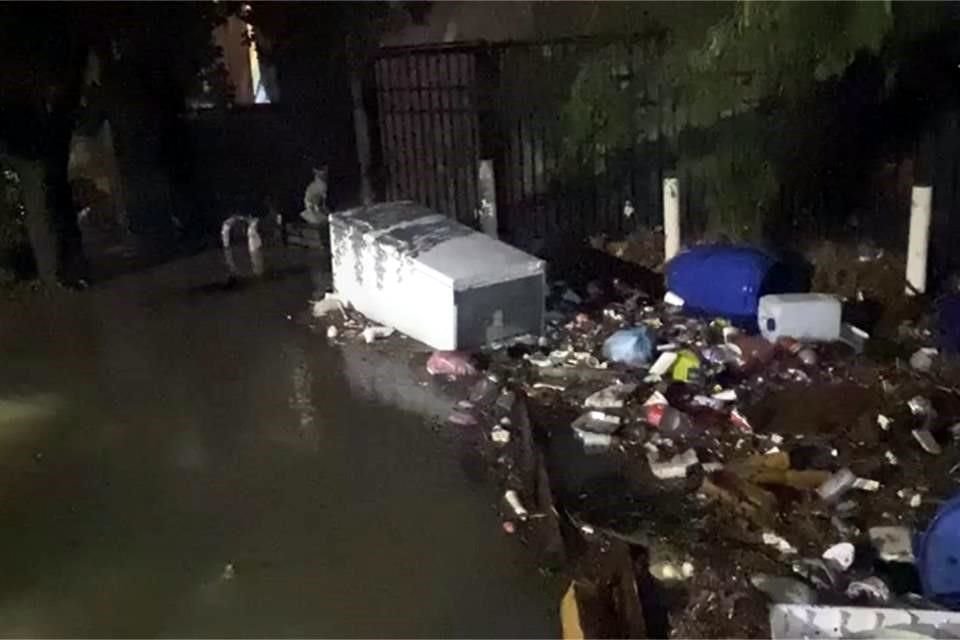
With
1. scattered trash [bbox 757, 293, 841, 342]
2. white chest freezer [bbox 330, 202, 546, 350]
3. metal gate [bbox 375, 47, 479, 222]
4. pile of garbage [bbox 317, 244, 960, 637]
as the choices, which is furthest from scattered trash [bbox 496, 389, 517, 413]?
metal gate [bbox 375, 47, 479, 222]

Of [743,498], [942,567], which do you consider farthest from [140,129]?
[942,567]

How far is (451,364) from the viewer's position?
3.09m

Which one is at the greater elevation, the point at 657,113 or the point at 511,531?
the point at 657,113

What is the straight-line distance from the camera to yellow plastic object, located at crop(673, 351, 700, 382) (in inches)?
117

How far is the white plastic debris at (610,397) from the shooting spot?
2.87m

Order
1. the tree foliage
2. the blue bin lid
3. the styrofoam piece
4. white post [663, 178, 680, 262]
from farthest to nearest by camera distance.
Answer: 1. white post [663, 178, 680, 262]
2. the tree foliage
3. the blue bin lid
4. the styrofoam piece

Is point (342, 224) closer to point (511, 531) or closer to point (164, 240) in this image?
point (164, 240)

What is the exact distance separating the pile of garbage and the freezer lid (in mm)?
205

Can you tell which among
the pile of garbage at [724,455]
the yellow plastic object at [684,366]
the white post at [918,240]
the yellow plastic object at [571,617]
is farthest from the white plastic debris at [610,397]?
the white post at [918,240]

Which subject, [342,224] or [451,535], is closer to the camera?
[451,535]

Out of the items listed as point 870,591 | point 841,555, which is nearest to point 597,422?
point 841,555

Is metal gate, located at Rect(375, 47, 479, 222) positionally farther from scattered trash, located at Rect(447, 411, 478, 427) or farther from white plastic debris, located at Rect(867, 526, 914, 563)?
white plastic debris, located at Rect(867, 526, 914, 563)

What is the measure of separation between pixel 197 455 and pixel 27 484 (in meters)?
0.36

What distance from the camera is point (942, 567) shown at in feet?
6.81
